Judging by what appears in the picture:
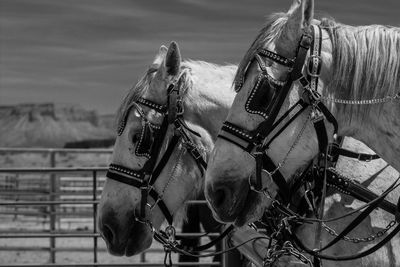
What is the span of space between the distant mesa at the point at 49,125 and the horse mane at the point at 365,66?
50.0 m

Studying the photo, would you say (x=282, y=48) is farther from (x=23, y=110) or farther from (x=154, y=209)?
(x=23, y=110)

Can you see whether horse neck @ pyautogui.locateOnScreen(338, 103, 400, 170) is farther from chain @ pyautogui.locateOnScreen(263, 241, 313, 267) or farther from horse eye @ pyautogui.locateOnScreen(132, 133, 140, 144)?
horse eye @ pyautogui.locateOnScreen(132, 133, 140, 144)

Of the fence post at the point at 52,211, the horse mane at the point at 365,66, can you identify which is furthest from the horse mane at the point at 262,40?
the fence post at the point at 52,211

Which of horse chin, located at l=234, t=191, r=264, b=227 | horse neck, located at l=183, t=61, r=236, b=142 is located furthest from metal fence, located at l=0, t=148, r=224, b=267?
horse chin, located at l=234, t=191, r=264, b=227

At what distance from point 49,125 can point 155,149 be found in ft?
197

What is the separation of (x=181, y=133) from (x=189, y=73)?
0.43 meters

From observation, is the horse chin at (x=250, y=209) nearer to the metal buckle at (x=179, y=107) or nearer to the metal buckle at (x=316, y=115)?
the metal buckle at (x=316, y=115)

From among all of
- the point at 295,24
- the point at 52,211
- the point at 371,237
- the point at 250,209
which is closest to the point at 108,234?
the point at 250,209

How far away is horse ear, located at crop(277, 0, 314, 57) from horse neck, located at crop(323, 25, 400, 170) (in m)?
0.17

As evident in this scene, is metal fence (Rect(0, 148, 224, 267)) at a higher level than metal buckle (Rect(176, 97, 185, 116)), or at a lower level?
lower

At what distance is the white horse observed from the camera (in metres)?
3.16

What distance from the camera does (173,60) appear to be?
4535 millimetres

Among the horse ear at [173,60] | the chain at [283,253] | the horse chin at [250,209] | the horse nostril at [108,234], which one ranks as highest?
the horse ear at [173,60]

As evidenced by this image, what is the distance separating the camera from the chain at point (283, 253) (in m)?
3.85
